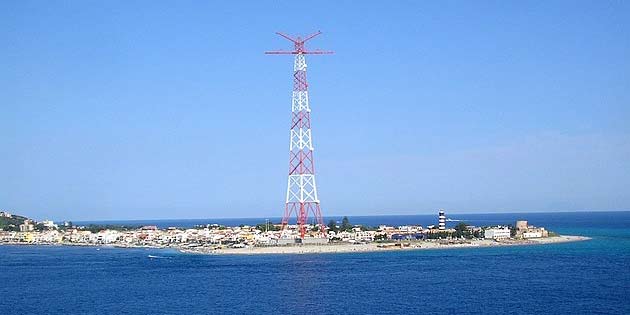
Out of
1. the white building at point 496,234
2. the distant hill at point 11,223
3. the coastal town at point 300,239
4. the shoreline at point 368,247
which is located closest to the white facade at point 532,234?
the coastal town at point 300,239

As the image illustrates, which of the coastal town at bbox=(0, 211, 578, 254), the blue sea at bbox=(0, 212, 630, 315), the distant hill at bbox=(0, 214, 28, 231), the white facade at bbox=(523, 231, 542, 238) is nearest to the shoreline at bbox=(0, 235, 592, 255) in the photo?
the coastal town at bbox=(0, 211, 578, 254)

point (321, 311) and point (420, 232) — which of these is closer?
point (321, 311)

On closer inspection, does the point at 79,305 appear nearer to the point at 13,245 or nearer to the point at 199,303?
the point at 199,303

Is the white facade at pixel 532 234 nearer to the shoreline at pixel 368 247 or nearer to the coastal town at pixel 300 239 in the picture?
the coastal town at pixel 300 239

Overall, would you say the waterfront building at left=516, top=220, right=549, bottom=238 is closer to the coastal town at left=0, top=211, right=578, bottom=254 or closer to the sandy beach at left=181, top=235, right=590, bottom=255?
the coastal town at left=0, top=211, right=578, bottom=254

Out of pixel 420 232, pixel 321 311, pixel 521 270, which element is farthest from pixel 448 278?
pixel 420 232

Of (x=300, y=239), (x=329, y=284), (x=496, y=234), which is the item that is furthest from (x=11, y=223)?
(x=329, y=284)

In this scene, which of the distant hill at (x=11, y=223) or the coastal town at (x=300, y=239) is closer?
the coastal town at (x=300, y=239)
